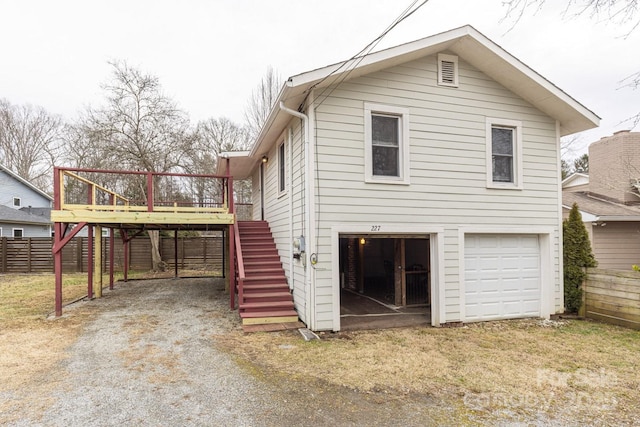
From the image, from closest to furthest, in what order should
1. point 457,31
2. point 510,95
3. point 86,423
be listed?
1. point 86,423
2. point 457,31
3. point 510,95

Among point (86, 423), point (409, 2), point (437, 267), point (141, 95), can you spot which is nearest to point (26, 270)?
point (141, 95)

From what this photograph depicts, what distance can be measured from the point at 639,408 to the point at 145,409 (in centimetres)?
485

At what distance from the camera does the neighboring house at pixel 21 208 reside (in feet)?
59.4

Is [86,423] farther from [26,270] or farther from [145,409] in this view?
[26,270]

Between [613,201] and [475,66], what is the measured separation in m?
8.54

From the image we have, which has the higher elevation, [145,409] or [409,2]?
[409,2]

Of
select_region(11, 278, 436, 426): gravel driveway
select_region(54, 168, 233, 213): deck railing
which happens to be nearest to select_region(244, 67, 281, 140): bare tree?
select_region(54, 168, 233, 213): deck railing

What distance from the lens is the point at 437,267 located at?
22.1ft

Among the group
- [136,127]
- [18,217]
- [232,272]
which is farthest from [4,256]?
[232,272]

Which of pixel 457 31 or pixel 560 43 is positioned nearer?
pixel 560 43

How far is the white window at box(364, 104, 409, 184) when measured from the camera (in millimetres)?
6523

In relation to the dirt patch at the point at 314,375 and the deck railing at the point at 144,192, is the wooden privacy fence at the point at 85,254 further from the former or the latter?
the dirt patch at the point at 314,375

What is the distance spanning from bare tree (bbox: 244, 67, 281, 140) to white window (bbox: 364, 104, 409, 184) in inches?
577

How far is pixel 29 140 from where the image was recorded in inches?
982
